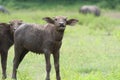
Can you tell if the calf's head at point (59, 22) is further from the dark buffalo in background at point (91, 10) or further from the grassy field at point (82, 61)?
the dark buffalo in background at point (91, 10)

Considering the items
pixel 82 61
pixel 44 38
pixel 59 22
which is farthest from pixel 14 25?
pixel 82 61

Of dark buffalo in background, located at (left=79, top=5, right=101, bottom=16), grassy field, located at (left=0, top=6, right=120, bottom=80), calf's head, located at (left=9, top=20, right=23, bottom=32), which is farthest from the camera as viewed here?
dark buffalo in background, located at (left=79, top=5, right=101, bottom=16)

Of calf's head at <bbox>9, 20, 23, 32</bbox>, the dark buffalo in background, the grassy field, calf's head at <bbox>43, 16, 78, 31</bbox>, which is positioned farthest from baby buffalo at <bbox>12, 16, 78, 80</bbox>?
the dark buffalo in background

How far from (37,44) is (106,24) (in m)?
18.5

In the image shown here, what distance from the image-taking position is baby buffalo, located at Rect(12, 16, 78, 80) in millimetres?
10695

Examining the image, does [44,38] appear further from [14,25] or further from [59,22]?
[14,25]

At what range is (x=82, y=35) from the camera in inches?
942

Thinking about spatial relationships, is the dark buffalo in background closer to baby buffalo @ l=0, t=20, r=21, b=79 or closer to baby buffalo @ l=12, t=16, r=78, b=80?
baby buffalo @ l=0, t=20, r=21, b=79

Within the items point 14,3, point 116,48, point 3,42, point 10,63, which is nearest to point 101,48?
point 116,48

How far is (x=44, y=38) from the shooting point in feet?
36.0

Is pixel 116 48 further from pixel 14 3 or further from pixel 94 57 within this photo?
pixel 14 3

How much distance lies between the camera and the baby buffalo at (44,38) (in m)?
10.7

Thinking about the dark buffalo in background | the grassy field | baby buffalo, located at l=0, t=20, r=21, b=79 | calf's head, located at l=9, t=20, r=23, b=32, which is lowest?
the dark buffalo in background

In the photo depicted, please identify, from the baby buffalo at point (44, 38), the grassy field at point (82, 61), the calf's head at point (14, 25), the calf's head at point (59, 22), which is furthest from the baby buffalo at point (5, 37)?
the calf's head at point (59, 22)
